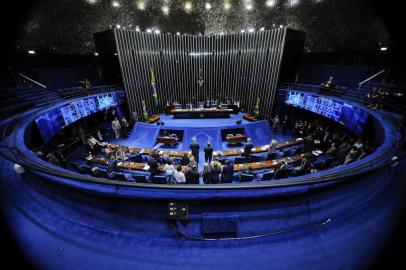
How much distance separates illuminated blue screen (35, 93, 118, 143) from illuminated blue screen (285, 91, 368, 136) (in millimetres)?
12198

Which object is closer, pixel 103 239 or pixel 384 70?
pixel 103 239

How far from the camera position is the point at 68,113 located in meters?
9.08

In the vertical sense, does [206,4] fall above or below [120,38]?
above

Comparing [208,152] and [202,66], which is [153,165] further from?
[202,66]

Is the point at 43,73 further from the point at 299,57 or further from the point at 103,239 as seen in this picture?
the point at 299,57

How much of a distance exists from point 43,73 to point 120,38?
5111 mm

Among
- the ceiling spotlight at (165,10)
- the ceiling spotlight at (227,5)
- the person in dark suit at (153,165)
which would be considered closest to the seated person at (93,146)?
the person in dark suit at (153,165)

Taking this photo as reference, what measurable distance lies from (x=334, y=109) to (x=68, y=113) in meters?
13.1

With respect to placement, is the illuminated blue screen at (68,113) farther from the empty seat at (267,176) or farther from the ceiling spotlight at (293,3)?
the ceiling spotlight at (293,3)

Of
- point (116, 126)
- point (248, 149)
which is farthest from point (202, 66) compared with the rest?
point (248, 149)

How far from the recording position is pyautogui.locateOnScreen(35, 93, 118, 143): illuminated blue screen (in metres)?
7.23

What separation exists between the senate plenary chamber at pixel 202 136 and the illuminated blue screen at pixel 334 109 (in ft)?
0.29

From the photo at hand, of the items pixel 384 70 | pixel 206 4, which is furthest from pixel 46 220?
pixel 206 4

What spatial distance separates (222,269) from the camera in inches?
87.6
